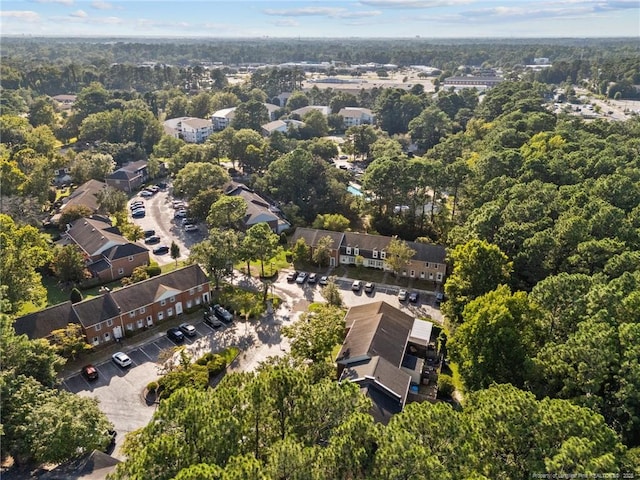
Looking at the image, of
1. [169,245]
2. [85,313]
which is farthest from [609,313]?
[169,245]

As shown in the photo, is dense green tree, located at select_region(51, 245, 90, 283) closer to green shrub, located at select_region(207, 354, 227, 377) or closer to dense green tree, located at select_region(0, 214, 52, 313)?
dense green tree, located at select_region(0, 214, 52, 313)

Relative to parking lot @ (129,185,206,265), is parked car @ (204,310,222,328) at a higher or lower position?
higher

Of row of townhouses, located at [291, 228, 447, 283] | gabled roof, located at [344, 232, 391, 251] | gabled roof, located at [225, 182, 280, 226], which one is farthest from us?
gabled roof, located at [225, 182, 280, 226]

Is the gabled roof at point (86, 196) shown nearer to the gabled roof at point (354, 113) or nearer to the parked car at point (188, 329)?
the parked car at point (188, 329)

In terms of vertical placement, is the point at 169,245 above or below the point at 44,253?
below

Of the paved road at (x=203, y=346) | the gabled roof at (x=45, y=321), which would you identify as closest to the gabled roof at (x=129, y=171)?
the paved road at (x=203, y=346)

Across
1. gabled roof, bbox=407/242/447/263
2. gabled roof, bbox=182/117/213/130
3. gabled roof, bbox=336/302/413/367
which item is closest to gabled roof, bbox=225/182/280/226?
gabled roof, bbox=407/242/447/263

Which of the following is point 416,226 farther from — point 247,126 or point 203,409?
point 247,126

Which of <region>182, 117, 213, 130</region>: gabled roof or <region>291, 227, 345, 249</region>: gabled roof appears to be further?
<region>182, 117, 213, 130</region>: gabled roof
